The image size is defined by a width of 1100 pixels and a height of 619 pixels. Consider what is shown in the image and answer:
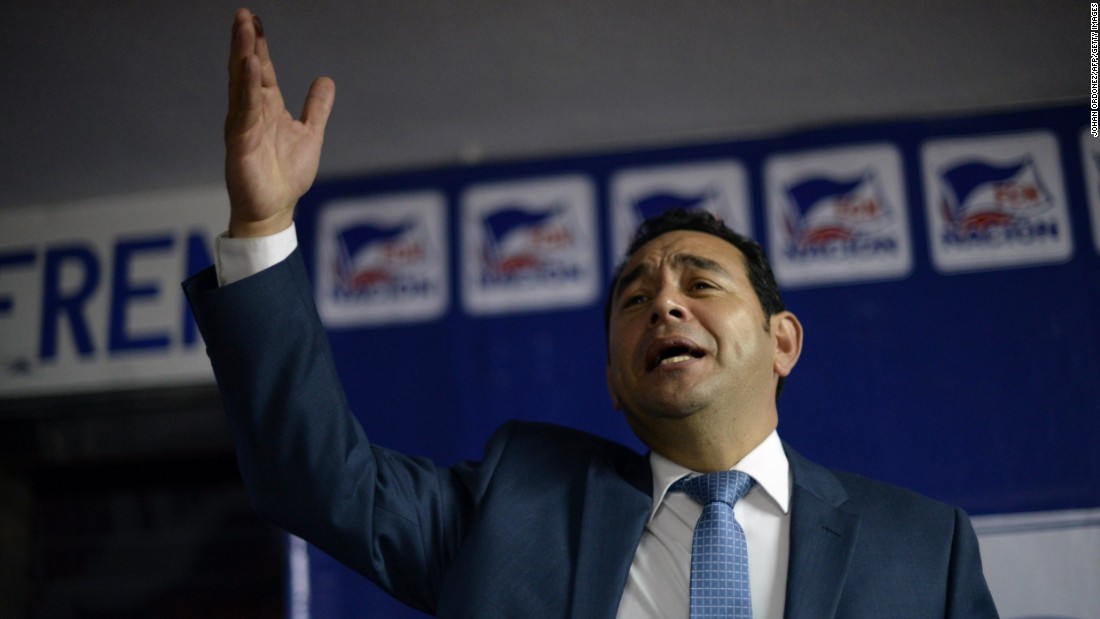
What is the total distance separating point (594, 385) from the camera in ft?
8.68

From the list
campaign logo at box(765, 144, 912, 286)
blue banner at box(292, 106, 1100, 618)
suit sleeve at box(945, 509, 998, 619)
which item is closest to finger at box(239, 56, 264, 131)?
suit sleeve at box(945, 509, 998, 619)

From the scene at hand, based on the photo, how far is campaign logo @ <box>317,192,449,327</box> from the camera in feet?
9.16

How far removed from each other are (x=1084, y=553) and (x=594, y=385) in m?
1.18

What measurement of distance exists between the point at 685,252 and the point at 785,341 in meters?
0.24

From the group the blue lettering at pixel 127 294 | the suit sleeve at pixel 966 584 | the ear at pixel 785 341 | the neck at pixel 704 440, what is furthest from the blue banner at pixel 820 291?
the suit sleeve at pixel 966 584

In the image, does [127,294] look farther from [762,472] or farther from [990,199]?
[990,199]

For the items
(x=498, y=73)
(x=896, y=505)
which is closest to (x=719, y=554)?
(x=896, y=505)

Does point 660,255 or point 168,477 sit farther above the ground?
point 660,255

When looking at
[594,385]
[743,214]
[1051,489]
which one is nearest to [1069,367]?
[1051,489]

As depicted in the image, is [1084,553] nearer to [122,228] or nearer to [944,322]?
[944,322]

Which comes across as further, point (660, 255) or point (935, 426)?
point (935, 426)

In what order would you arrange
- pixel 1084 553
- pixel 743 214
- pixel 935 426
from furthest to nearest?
pixel 743 214 → pixel 935 426 → pixel 1084 553

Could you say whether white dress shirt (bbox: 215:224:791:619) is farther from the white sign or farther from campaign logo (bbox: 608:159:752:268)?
the white sign

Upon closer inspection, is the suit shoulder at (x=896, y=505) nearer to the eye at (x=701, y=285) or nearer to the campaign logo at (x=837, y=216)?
the eye at (x=701, y=285)
